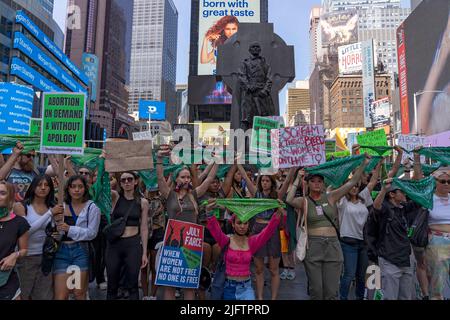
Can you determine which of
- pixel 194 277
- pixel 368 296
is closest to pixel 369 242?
pixel 368 296

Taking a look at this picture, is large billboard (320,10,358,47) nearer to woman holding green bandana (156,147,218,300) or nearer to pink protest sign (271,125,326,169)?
pink protest sign (271,125,326,169)


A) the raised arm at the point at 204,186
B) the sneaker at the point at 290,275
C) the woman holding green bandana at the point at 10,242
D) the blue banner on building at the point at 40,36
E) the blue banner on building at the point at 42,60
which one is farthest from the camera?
the blue banner on building at the point at 40,36

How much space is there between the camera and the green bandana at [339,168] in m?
4.90

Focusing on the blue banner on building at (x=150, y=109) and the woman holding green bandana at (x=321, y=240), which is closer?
the woman holding green bandana at (x=321, y=240)

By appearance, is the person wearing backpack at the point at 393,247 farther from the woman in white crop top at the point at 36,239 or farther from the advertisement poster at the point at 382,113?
the advertisement poster at the point at 382,113

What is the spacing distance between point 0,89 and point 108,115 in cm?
8564

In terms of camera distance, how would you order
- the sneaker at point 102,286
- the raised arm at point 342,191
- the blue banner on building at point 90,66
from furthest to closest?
the blue banner on building at point 90,66
the sneaker at point 102,286
the raised arm at point 342,191

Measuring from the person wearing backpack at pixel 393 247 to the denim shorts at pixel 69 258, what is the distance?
11.7ft

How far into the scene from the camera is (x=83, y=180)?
429 cm

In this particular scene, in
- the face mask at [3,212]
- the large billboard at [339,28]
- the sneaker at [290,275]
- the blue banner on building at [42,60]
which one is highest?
the large billboard at [339,28]

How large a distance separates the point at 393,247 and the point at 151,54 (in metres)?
198

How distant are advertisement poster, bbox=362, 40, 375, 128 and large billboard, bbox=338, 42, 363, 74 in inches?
207

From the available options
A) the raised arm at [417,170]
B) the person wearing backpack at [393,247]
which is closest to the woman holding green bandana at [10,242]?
the person wearing backpack at [393,247]

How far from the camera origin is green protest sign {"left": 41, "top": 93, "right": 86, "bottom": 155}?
180 inches
